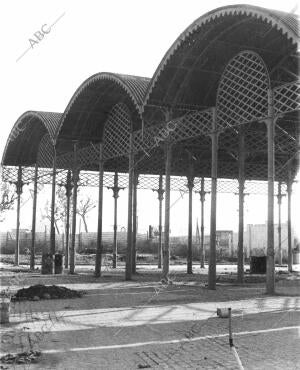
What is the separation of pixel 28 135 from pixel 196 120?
15.1 m

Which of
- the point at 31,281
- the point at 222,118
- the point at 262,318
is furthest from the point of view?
the point at 31,281

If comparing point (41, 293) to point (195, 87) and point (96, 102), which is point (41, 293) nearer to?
point (195, 87)

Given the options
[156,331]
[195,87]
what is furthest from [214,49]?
[156,331]

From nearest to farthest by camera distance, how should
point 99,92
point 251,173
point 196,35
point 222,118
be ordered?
point 196,35 → point 222,118 → point 99,92 → point 251,173

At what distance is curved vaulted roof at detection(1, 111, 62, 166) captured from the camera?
94.5 feet

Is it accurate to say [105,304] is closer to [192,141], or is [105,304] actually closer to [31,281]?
[31,281]

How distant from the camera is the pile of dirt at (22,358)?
7.59m

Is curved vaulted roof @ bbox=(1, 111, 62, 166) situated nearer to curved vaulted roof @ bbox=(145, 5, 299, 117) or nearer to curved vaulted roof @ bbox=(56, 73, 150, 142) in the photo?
curved vaulted roof @ bbox=(56, 73, 150, 142)

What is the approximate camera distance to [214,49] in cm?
1848

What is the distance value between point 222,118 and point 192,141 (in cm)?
583

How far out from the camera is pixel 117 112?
25.5 m

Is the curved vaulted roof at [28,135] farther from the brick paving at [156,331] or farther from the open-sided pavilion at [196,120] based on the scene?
the brick paving at [156,331]

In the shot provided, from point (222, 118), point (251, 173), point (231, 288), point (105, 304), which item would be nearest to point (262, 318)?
point (105, 304)

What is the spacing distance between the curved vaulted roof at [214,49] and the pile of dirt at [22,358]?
1017 centimetres
